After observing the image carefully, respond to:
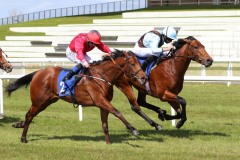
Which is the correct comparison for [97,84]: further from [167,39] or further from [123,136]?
[167,39]

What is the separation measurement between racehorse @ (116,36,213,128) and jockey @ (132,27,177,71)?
14 cm

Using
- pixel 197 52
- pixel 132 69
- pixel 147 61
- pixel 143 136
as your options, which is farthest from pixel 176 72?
pixel 132 69

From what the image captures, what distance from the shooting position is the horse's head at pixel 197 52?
30.2 feet

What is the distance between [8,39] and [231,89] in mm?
24985

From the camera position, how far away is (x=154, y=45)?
9.77 metres

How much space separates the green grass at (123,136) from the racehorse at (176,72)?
0.58 metres

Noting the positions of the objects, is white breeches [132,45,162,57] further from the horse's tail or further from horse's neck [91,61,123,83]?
the horse's tail

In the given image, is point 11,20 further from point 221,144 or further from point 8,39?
point 221,144

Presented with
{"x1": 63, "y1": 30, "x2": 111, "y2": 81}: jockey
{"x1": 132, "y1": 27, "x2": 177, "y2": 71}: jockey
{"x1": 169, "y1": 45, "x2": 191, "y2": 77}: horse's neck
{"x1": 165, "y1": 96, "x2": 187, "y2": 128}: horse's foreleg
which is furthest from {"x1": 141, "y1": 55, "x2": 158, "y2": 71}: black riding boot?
{"x1": 63, "y1": 30, "x2": 111, "y2": 81}: jockey

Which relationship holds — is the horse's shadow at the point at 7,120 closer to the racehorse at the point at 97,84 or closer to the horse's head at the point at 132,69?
the racehorse at the point at 97,84

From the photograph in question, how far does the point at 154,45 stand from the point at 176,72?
678mm

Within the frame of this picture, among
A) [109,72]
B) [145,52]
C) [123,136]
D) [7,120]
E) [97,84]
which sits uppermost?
[145,52]

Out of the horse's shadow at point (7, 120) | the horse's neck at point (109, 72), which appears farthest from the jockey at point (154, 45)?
the horse's shadow at point (7, 120)

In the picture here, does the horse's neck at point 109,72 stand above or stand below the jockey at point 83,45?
below
